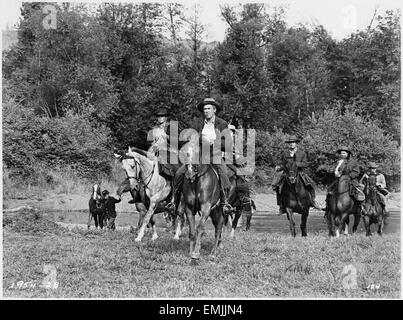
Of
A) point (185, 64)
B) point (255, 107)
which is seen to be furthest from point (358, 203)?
point (185, 64)

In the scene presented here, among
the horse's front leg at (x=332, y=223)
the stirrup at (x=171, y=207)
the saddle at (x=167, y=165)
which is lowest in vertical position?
the horse's front leg at (x=332, y=223)

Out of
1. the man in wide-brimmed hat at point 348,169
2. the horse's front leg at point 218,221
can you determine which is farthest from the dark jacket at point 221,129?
the man in wide-brimmed hat at point 348,169

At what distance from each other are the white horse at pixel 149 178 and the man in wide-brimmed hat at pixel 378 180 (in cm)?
644

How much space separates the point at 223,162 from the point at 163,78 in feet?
53.2

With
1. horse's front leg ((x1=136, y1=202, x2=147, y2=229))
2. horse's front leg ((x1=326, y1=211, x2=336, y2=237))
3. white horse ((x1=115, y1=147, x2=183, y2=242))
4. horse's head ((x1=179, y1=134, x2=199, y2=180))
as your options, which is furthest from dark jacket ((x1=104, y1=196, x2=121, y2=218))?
horse's head ((x1=179, y1=134, x2=199, y2=180))

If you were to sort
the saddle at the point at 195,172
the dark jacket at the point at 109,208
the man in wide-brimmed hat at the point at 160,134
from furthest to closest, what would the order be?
the dark jacket at the point at 109,208 → the man in wide-brimmed hat at the point at 160,134 → the saddle at the point at 195,172

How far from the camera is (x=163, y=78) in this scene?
2798cm

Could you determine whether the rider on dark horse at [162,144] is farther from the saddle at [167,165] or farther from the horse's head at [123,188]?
the horse's head at [123,188]

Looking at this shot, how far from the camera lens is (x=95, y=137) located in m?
25.7

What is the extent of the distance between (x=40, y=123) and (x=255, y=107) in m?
10.2

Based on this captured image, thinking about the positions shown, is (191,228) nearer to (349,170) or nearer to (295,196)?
(295,196)

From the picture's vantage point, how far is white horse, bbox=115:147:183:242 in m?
14.1

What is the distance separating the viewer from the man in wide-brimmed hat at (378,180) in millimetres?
17797
